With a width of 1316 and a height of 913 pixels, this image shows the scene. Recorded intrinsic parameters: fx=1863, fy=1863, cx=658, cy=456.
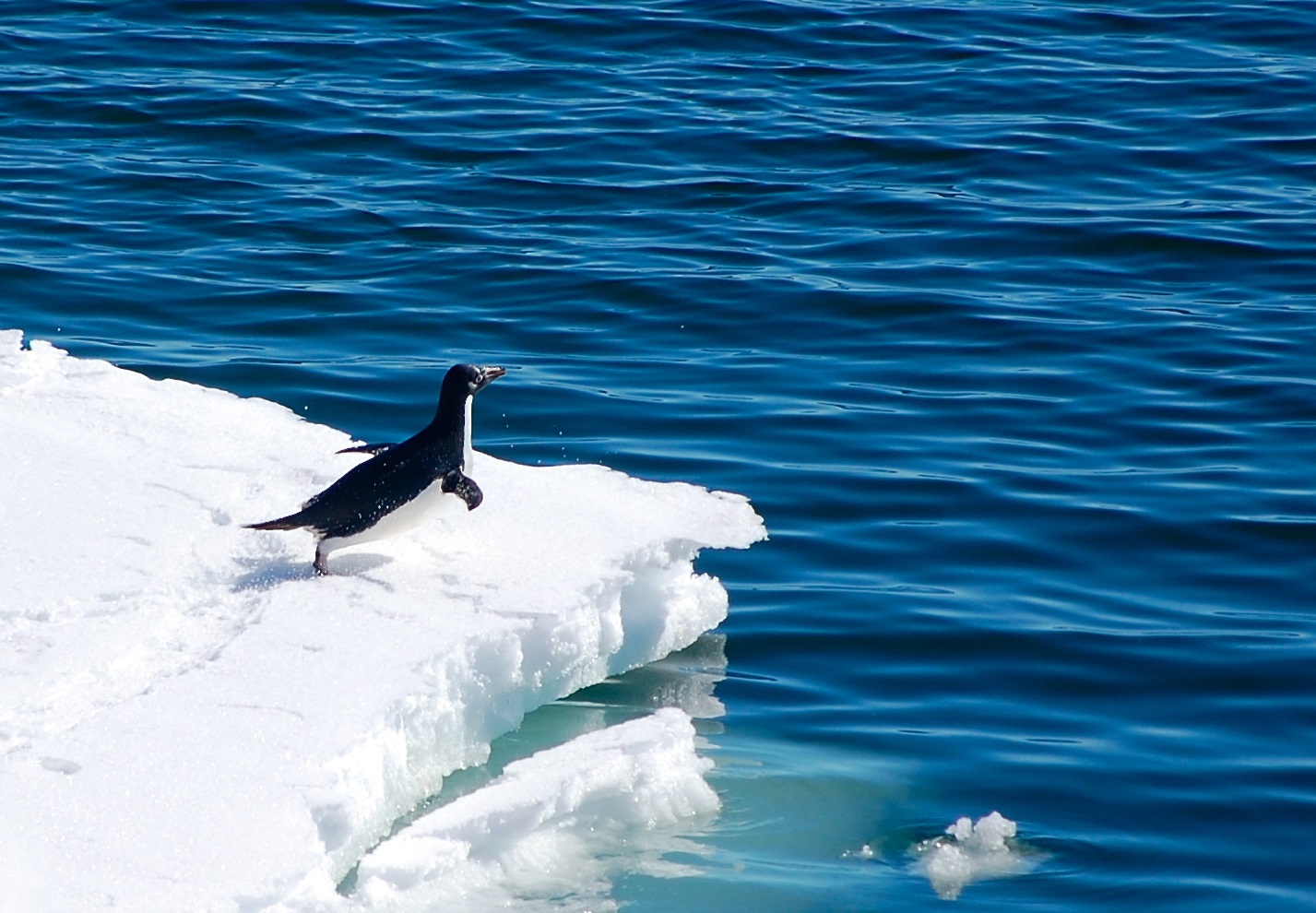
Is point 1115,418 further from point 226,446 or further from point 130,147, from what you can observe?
point 130,147

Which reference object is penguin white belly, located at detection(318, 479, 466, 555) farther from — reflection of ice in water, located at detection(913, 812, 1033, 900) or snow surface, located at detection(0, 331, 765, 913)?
reflection of ice in water, located at detection(913, 812, 1033, 900)

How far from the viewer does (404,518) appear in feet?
19.5

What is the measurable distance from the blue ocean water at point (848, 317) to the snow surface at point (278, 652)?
429 mm

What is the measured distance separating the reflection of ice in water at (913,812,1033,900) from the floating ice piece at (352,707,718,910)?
2.19 feet

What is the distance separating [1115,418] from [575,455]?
273cm

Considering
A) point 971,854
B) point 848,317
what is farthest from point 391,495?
point 848,317

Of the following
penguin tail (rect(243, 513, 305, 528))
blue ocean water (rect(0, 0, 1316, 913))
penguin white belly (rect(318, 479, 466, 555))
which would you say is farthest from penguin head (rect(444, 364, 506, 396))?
blue ocean water (rect(0, 0, 1316, 913))

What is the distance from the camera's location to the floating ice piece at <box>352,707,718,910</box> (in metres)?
4.82

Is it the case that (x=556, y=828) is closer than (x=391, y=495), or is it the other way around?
(x=556, y=828)

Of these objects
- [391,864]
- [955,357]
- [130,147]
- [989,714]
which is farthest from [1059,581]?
[130,147]

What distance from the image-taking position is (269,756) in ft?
15.5

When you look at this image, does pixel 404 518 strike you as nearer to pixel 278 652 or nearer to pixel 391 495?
pixel 391 495

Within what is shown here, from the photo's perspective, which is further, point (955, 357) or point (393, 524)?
point (955, 357)

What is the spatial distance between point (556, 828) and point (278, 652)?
3.08 feet
